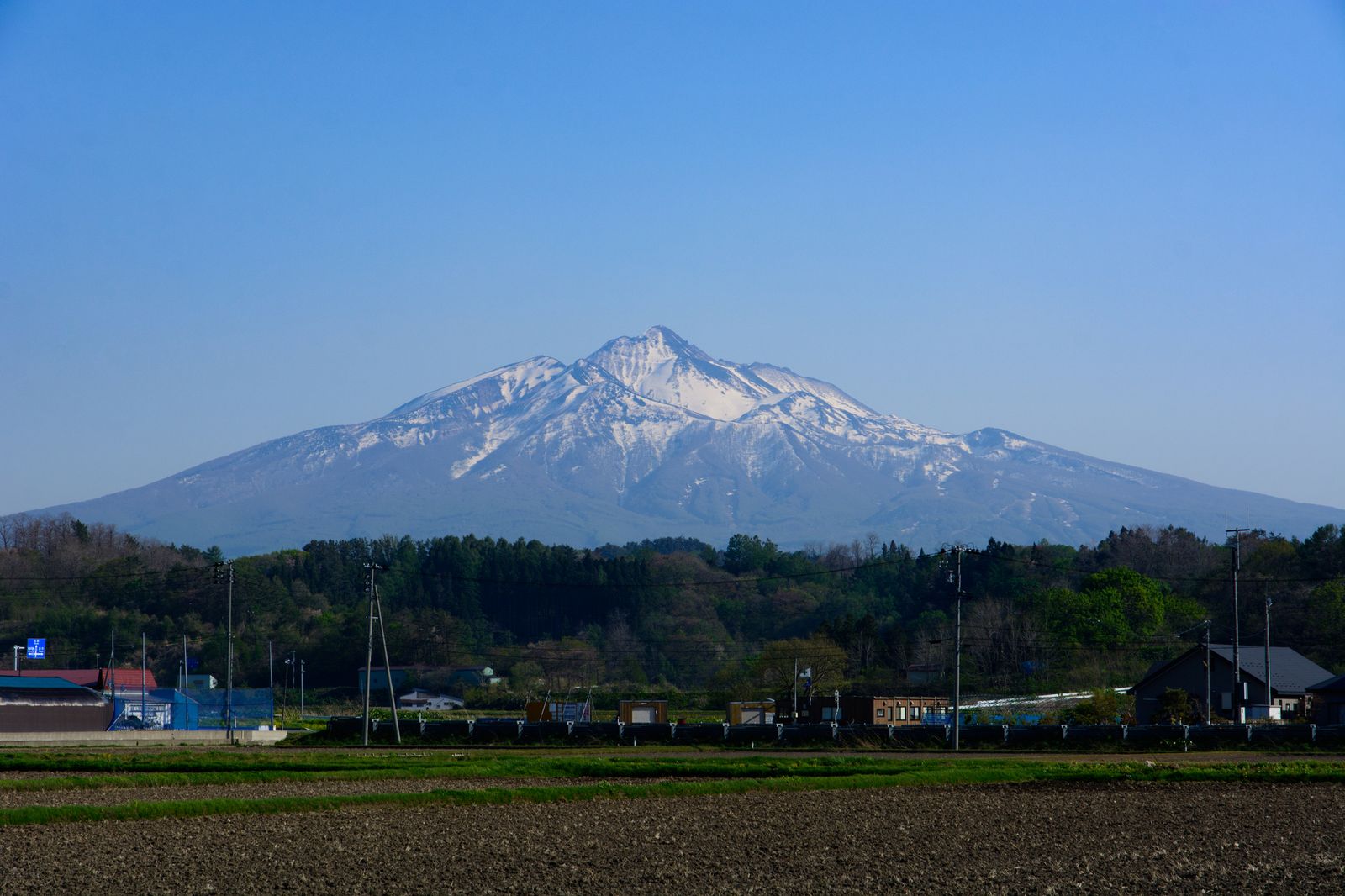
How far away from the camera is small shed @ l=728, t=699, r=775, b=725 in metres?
64.9

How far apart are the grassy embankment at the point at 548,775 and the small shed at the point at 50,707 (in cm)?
2160

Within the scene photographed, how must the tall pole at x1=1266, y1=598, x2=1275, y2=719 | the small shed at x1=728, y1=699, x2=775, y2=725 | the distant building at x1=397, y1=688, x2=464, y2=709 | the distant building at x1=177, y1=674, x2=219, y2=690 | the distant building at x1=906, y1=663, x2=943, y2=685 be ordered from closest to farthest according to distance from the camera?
1. the tall pole at x1=1266, y1=598, x2=1275, y2=719
2. the small shed at x1=728, y1=699, x2=775, y2=725
3. the distant building at x1=906, y1=663, x2=943, y2=685
4. the distant building at x1=397, y1=688, x2=464, y2=709
5. the distant building at x1=177, y1=674, x2=219, y2=690

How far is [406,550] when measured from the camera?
5226 inches

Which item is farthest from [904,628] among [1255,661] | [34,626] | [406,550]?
[34,626]

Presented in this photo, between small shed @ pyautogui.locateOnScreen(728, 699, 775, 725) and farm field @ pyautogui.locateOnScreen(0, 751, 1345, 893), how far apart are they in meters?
30.0

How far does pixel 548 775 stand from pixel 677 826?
34.0 ft

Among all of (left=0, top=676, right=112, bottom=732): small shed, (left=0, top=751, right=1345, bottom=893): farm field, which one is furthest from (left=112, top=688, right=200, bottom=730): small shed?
(left=0, top=751, right=1345, bottom=893): farm field

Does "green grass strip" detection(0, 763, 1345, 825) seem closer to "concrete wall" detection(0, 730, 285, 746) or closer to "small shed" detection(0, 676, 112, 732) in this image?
"concrete wall" detection(0, 730, 285, 746)

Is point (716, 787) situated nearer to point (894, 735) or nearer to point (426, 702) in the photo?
point (894, 735)

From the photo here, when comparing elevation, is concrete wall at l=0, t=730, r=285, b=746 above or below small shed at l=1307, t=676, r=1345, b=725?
below

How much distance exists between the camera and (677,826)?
72.4 ft

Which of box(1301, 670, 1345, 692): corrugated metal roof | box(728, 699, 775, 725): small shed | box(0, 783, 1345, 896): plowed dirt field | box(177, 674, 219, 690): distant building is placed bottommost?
box(177, 674, 219, 690): distant building

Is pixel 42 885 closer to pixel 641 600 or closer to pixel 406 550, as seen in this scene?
pixel 641 600

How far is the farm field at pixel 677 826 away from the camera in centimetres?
1691
